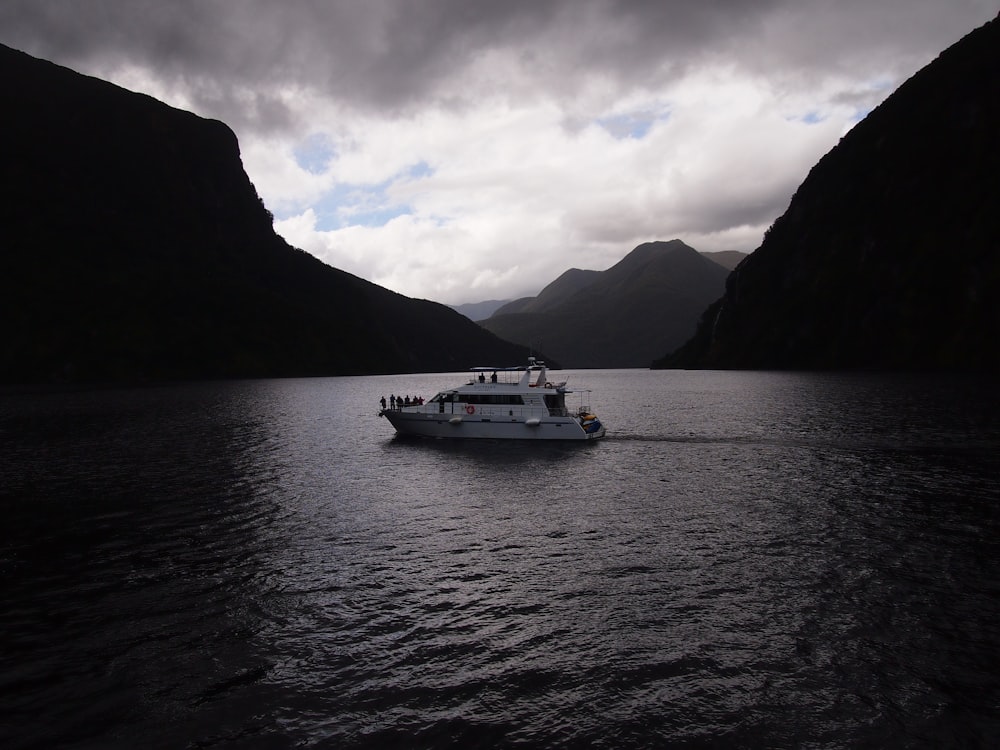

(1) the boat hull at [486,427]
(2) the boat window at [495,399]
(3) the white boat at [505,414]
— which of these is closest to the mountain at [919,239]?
(3) the white boat at [505,414]

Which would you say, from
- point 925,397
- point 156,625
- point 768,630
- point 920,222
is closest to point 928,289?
point 920,222

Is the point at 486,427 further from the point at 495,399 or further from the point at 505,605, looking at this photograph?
the point at 505,605

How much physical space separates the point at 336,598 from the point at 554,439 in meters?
37.9

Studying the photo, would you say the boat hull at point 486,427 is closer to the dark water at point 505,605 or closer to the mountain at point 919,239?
the dark water at point 505,605

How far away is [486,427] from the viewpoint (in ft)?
189

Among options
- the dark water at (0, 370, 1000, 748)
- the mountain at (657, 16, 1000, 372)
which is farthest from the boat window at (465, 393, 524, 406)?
the mountain at (657, 16, 1000, 372)

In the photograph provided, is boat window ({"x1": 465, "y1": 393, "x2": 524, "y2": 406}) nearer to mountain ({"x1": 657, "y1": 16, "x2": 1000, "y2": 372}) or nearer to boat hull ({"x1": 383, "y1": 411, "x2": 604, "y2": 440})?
boat hull ({"x1": 383, "y1": 411, "x2": 604, "y2": 440})

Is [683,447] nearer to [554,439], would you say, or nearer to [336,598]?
[554,439]

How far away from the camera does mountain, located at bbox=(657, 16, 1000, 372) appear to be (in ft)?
482

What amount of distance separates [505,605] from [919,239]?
19232 cm

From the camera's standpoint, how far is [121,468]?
41.9 meters

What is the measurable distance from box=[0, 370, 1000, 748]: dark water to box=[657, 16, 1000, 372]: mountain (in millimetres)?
135047

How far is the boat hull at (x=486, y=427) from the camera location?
55219 millimetres

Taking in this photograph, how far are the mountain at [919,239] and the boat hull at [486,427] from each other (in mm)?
130992
